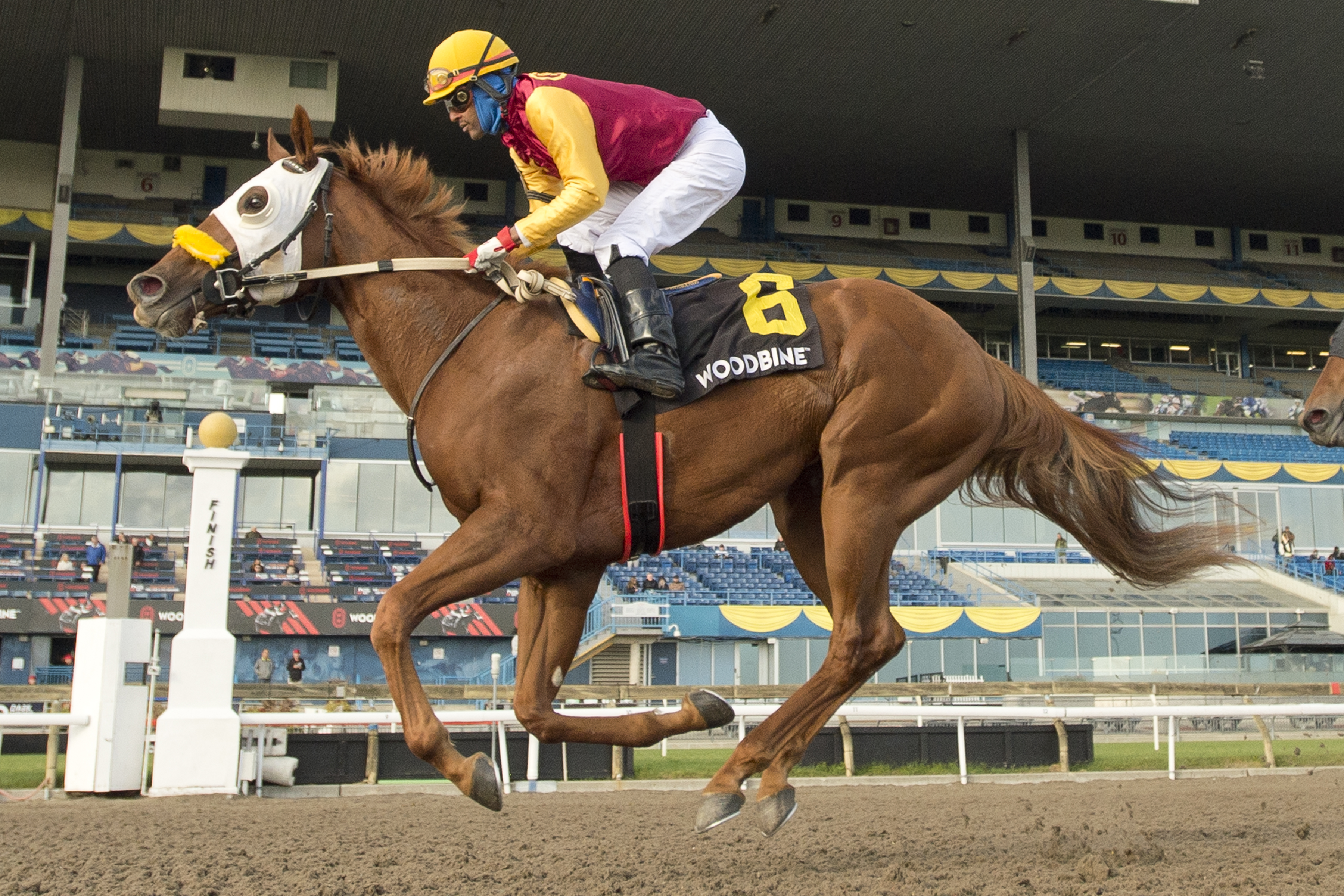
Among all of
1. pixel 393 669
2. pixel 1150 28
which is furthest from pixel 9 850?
pixel 1150 28

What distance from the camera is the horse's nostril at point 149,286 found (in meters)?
4.10

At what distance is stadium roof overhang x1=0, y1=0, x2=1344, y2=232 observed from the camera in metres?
26.5

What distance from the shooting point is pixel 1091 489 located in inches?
190

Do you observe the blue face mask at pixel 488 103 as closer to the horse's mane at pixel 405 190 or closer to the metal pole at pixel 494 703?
the horse's mane at pixel 405 190

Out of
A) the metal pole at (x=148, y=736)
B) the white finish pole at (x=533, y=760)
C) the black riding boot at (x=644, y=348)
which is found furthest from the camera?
the white finish pole at (x=533, y=760)

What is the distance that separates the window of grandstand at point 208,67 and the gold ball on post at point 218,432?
68.3 feet

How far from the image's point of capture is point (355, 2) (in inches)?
1017

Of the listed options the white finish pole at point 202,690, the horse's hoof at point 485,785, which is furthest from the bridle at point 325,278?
the white finish pole at point 202,690

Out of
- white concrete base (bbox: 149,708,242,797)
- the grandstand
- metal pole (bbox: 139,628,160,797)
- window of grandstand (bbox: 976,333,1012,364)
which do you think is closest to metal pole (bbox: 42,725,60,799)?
metal pole (bbox: 139,628,160,797)

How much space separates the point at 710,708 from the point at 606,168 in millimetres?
1989

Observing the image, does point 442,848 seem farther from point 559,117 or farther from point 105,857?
point 559,117

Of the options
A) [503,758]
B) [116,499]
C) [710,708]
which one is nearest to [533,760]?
[503,758]

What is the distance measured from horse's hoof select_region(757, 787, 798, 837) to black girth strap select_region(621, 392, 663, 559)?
3.11 ft

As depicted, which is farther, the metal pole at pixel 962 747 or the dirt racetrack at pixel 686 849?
the metal pole at pixel 962 747
